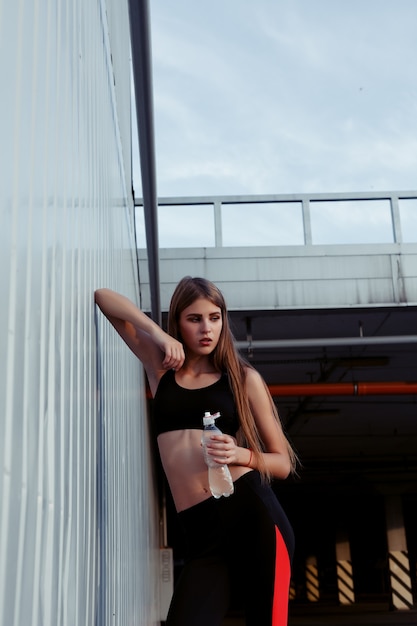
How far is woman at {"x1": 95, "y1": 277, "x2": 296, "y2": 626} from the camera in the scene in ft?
7.29

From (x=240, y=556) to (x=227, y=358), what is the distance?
58cm

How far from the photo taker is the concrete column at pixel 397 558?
63.3ft

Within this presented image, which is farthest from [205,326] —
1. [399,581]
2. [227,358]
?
[399,581]

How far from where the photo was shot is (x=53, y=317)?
144cm

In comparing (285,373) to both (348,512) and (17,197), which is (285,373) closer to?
(17,197)

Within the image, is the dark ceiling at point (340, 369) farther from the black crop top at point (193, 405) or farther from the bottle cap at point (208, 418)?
the bottle cap at point (208, 418)

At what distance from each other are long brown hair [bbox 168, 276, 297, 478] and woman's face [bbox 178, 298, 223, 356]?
18 millimetres

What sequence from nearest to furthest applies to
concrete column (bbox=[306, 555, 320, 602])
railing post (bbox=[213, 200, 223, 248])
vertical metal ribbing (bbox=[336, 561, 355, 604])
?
railing post (bbox=[213, 200, 223, 248]) < vertical metal ribbing (bbox=[336, 561, 355, 604]) < concrete column (bbox=[306, 555, 320, 602])

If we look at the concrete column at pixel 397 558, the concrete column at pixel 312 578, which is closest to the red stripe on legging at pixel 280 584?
the concrete column at pixel 397 558

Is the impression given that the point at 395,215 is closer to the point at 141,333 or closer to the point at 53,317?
the point at 141,333

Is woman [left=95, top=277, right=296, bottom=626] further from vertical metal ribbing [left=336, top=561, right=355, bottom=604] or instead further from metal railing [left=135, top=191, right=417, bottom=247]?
vertical metal ribbing [left=336, top=561, right=355, bottom=604]

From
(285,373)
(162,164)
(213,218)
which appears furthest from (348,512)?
(162,164)

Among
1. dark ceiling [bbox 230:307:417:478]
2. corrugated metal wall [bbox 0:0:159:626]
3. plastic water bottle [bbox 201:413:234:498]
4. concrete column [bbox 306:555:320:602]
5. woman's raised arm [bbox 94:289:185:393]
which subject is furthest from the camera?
concrete column [bbox 306:555:320:602]

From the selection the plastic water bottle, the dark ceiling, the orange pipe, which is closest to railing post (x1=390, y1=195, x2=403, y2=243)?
the dark ceiling
